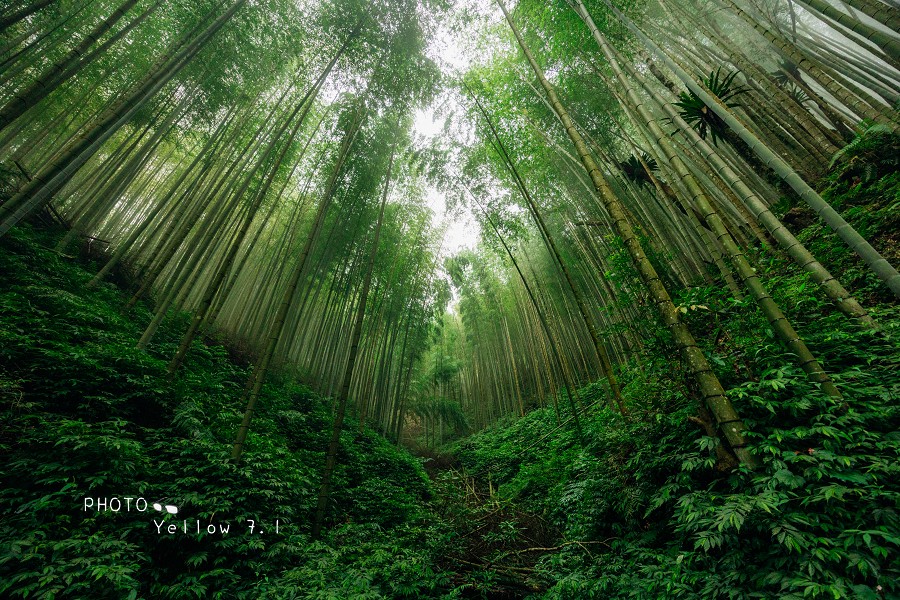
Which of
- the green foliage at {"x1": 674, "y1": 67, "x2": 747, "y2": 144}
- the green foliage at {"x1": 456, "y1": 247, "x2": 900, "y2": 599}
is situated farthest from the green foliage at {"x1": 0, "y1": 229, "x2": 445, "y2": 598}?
the green foliage at {"x1": 674, "y1": 67, "x2": 747, "y2": 144}

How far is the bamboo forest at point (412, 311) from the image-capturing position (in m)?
1.62

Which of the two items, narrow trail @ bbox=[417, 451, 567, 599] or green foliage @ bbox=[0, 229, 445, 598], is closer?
green foliage @ bbox=[0, 229, 445, 598]

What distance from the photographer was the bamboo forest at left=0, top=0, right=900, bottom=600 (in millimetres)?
1619

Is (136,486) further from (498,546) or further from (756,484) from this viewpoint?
(756,484)

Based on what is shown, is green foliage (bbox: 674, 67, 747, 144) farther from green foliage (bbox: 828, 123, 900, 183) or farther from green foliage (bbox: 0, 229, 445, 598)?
green foliage (bbox: 0, 229, 445, 598)

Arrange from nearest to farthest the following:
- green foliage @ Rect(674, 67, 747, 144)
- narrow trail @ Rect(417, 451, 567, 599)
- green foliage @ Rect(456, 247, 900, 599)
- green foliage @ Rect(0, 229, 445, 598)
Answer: green foliage @ Rect(456, 247, 900, 599) → green foliage @ Rect(0, 229, 445, 598) → narrow trail @ Rect(417, 451, 567, 599) → green foliage @ Rect(674, 67, 747, 144)

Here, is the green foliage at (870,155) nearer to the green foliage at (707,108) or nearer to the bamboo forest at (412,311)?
the bamboo forest at (412,311)

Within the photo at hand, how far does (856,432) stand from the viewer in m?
1.49

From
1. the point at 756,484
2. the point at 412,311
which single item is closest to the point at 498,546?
the point at 756,484

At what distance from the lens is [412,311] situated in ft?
27.2

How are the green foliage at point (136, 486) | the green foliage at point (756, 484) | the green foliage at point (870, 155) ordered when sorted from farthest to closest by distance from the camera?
the green foliage at point (870, 155)
the green foliage at point (136, 486)
the green foliage at point (756, 484)

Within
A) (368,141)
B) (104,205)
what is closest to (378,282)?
(368,141)

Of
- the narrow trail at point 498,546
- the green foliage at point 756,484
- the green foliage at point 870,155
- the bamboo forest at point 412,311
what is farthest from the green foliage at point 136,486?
the green foliage at point 870,155

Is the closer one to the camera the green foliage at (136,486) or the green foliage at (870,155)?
the green foliage at (136,486)
